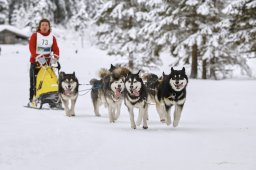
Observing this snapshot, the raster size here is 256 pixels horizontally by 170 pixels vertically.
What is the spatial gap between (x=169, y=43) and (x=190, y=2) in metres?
3.08

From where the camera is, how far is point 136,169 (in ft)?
14.4

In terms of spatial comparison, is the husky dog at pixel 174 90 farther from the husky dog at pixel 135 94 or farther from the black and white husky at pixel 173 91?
the husky dog at pixel 135 94

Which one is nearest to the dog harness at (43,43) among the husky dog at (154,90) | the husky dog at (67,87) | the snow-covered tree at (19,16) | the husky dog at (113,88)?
the husky dog at (67,87)

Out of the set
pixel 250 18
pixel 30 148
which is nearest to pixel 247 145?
pixel 30 148

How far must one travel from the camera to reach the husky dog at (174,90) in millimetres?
7227

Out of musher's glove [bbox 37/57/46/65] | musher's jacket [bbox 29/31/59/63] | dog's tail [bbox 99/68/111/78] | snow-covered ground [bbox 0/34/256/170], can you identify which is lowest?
snow-covered ground [bbox 0/34/256/170]

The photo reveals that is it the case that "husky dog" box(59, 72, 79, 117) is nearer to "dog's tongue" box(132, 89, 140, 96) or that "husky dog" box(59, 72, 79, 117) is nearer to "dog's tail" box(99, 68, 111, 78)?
"dog's tail" box(99, 68, 111, 78)

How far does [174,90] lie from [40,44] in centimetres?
443

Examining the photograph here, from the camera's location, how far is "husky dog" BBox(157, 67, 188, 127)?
7.23 metres

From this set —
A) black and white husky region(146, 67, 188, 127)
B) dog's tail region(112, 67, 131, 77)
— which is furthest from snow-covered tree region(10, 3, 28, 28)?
black and white husky region(146, 67, 188, 127)

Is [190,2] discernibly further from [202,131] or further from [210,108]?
[202,131]

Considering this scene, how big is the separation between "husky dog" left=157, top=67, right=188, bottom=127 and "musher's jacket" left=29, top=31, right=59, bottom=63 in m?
3.82

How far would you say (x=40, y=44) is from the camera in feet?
33.1

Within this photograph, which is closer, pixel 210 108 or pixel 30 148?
pixel 30 148
